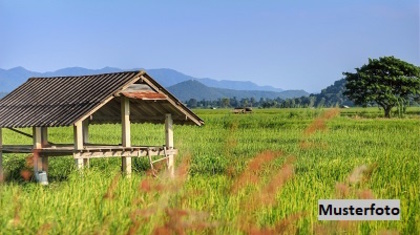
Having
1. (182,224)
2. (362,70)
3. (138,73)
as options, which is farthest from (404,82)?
(182,224)

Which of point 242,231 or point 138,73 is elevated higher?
point 138,73

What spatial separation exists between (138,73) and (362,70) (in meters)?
41.8

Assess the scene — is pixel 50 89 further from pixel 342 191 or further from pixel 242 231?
pixel 242 231

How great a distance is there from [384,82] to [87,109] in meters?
41.0

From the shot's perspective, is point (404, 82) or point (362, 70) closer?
point (404, 82)

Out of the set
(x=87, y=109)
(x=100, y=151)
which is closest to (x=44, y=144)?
(x=100, y=151)

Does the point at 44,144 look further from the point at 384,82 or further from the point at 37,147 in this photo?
the point at 384,82

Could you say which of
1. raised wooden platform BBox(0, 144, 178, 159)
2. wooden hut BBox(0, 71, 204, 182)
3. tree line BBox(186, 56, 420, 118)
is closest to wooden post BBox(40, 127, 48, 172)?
wooden hut BBox(0, 71, 204, 182)

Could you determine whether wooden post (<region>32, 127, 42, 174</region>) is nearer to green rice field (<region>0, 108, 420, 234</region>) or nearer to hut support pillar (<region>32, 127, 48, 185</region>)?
hut support pillar (<region>32, 127, 48, 185</region>)

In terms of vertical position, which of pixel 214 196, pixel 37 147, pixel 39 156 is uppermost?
pixel 37 147

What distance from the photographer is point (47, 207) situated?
6371 millimetres

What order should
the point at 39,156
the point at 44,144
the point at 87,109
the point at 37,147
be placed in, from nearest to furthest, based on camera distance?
the point at 87,109 < the point at 39,156 < the point at 37,147 < the point at 44,144

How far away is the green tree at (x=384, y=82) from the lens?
46875 millimetres

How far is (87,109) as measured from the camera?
1045 centimetres
